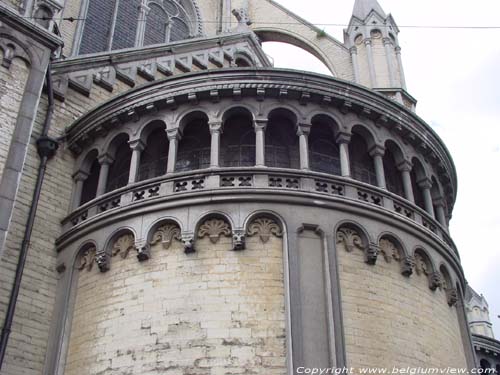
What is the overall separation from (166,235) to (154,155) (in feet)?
9.71

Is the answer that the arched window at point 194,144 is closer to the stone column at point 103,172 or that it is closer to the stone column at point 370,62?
the stone column at point 103,172

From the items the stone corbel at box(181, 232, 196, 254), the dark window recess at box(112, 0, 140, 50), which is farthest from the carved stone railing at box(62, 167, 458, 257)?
the dark window recess at box(112, 0, 140, 50)

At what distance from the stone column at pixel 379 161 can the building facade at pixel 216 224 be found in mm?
37

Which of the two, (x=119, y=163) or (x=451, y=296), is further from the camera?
(x=119, y=163)

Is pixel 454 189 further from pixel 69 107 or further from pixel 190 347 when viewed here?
pixel 69 107

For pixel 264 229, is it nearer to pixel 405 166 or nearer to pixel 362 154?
pixel 362 154

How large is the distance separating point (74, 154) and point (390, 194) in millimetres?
8370

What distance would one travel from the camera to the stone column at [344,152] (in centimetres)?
1406

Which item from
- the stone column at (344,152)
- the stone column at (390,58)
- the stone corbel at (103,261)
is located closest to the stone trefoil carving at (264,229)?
the stone column at (344,152)

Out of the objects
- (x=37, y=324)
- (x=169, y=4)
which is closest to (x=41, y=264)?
(x=37, y=324)

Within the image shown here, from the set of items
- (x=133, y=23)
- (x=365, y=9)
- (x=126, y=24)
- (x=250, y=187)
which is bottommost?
(x=250, y=187)

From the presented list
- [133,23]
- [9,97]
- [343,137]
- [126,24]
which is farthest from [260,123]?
[133,23]

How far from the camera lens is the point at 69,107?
16.5m

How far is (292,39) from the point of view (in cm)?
2989
